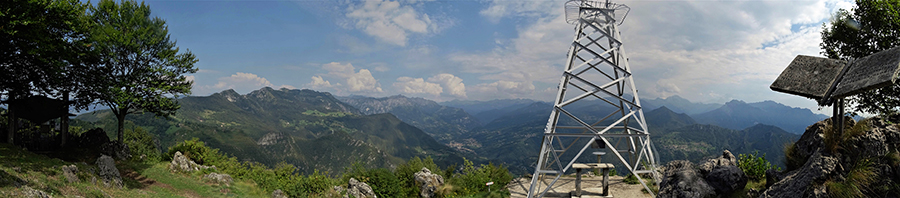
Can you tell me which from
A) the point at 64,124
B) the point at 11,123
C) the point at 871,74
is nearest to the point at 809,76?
the point at 871,74

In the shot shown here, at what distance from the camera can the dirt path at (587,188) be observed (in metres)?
13.1

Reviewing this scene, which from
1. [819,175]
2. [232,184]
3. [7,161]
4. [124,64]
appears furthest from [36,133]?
[819,175]

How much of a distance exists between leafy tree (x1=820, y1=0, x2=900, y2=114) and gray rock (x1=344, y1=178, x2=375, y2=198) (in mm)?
21991

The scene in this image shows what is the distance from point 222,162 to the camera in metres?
24.3

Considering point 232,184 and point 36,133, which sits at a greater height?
point 36,133

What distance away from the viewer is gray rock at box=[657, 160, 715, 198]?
9367mm

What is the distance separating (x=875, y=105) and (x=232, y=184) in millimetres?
32609

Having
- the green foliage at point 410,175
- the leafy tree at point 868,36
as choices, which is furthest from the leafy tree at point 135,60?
the leafy tree at point 868,36

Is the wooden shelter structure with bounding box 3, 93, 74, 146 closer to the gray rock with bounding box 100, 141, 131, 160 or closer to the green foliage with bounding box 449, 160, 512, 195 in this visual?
the gray rock with bounding box 100, 141, 131, 160

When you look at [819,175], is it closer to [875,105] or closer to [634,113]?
[634,113]

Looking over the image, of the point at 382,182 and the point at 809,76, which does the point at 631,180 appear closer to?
the point at 809,76

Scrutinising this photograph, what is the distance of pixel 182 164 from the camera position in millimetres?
21406

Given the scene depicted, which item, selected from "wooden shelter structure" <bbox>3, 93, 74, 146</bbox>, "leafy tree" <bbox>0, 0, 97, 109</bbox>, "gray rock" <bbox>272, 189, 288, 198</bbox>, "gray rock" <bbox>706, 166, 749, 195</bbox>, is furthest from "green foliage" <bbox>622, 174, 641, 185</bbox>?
"wooden shelter structure" <bbox>3, 93, 74, 146</bbox>

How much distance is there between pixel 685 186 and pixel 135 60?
29684 mm
